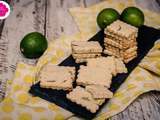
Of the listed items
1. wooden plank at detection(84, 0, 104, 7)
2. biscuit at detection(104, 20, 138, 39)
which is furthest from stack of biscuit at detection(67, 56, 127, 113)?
wooden plank at detection(84, 0, 104, 7)

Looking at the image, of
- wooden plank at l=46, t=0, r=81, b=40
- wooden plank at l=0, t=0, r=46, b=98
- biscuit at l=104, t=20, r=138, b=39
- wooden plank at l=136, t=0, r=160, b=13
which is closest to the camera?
biscuit at l=104, t=20, r=138, b=39

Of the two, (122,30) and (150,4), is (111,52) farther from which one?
(150,4)

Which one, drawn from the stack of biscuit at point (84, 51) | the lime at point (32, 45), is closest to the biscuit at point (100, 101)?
the stack of biscuit at point (84, 51)

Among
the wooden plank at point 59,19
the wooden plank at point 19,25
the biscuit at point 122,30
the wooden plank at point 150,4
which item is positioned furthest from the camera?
the wooden plank at point 150,4

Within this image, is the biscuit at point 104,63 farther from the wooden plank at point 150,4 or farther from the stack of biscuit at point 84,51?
the wooden plank at point 150,4

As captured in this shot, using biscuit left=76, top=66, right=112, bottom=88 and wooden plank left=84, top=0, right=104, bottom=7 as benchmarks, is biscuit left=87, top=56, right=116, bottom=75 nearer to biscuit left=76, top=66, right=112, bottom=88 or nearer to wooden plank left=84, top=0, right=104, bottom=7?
biscuit left=76, top=66, right=112, bottom=88

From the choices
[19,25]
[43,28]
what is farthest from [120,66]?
[19,25]

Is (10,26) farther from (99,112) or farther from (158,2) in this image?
(158,2)

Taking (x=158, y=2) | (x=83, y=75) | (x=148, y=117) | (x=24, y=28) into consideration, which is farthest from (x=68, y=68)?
(x=158, y=2)
